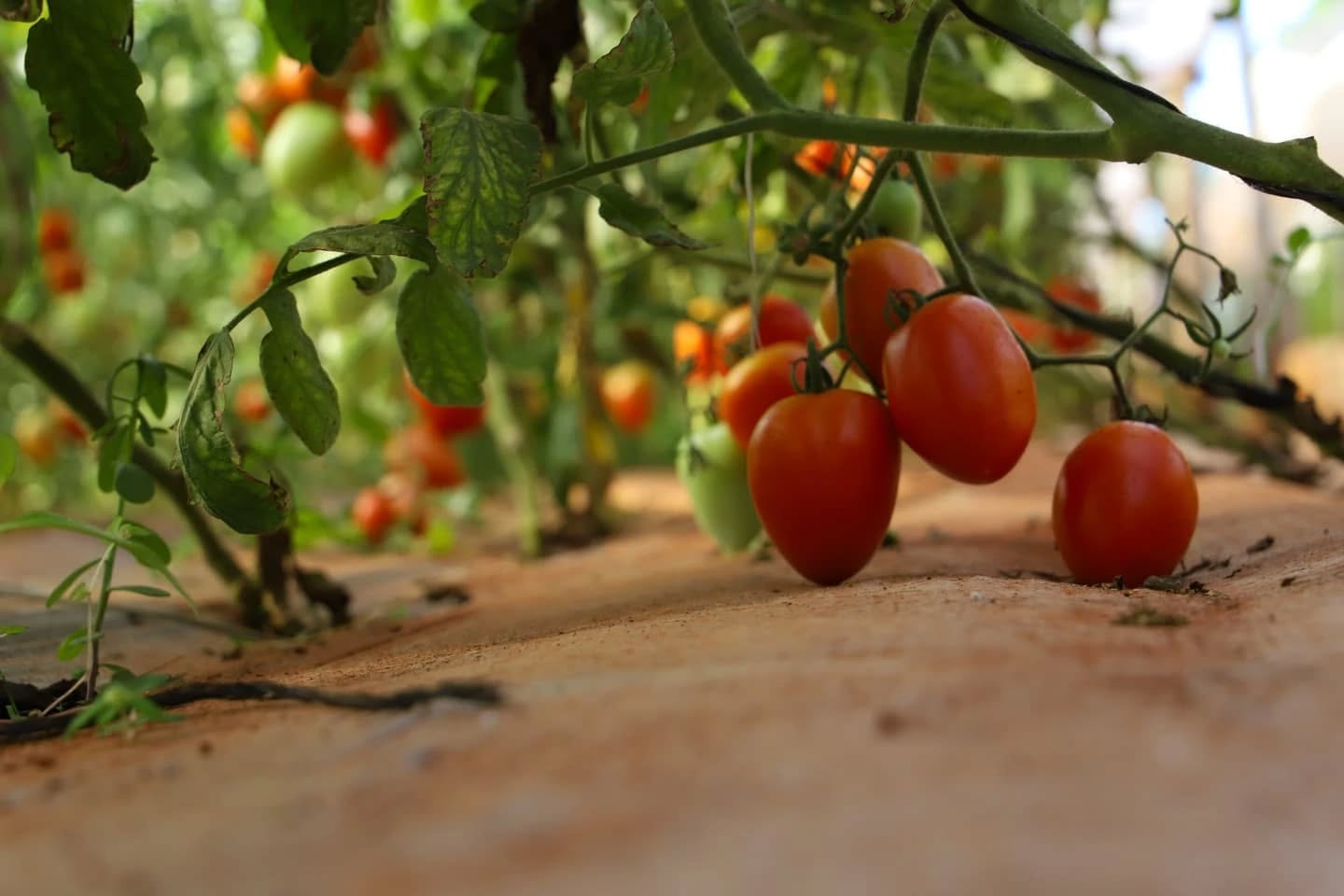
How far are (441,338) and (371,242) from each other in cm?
23

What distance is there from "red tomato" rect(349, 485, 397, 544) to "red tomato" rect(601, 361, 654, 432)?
3.38ft

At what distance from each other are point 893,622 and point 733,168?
0.97 metres

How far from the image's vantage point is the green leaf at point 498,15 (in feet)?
4.20

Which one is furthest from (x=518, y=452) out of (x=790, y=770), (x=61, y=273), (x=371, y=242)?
(x=790, y=770)

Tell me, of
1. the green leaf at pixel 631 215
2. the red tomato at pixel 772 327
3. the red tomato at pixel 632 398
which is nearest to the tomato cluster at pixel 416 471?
the red tomato at pixel 632 398

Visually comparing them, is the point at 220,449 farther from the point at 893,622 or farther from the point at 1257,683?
the point at 1257,683

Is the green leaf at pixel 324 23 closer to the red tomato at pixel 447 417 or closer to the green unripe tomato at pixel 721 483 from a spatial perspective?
the green unripe tomato at pixel 721 483

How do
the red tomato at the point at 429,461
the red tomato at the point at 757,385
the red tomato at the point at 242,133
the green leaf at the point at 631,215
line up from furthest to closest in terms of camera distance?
the red tomato at the point at 429,461, the red tomato at the point at 242,133, the red tomato at the point at 757,385, the green leaf at the point at 631,215

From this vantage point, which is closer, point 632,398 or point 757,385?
point 757,385

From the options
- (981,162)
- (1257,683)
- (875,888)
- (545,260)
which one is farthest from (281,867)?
(981,162)

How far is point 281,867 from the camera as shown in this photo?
525mm

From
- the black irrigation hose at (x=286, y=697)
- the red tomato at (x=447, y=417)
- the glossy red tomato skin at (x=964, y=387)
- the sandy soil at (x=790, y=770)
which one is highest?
the red tomato at (x=447, y=417)

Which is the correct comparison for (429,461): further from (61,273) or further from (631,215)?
(631,215)

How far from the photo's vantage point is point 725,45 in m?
1.11
